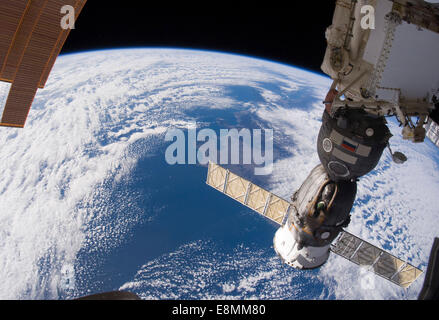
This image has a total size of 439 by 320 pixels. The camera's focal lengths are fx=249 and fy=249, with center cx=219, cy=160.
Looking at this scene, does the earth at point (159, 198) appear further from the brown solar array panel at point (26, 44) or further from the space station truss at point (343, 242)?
the brown solar array panel at point (26, 44)

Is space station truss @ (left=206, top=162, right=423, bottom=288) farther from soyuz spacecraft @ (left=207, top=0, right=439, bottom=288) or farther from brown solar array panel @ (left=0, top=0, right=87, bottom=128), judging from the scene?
brown solar array panel @ (left=0, top=0, right=87, bottom=128)

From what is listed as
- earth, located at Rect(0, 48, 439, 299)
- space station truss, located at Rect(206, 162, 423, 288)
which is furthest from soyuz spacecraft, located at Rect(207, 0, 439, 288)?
earth, located at Rect(0, 48, 439, 299)

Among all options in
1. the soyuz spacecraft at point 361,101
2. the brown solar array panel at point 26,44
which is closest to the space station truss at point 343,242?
the soyuz spacecraft at point 361,101

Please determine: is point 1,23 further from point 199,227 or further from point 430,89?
point 199,227

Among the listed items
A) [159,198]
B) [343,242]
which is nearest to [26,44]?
[343,242]
